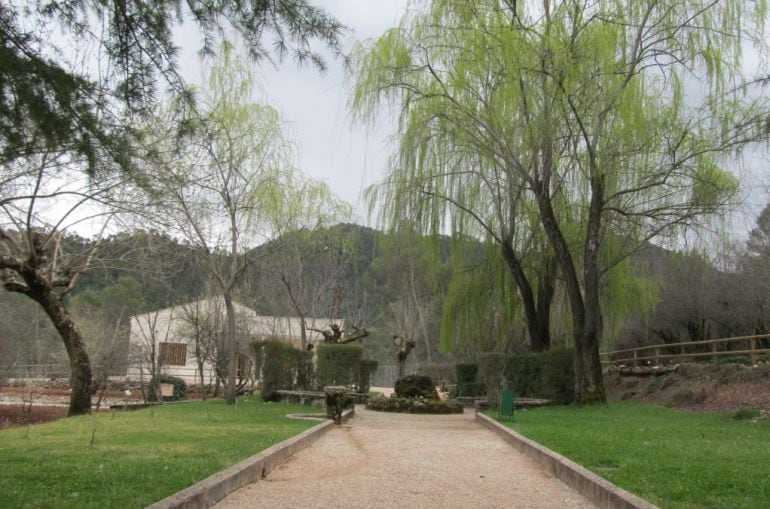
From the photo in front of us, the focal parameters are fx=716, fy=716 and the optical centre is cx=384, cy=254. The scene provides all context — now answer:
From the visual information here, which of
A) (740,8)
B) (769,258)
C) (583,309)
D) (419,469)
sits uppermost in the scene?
(740,8)

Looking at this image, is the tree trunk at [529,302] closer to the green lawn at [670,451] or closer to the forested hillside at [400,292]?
the forested hillside at [400,292]

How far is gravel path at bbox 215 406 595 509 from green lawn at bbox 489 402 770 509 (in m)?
0.63

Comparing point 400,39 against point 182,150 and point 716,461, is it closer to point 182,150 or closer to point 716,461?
point 182,150

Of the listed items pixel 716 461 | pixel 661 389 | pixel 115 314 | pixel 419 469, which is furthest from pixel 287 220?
pixel 115 314

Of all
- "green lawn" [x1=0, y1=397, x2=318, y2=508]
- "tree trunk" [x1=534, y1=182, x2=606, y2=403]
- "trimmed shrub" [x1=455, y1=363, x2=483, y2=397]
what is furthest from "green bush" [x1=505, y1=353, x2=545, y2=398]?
"green lawn" [x1=0, y1=397, x2=318, y2=508]

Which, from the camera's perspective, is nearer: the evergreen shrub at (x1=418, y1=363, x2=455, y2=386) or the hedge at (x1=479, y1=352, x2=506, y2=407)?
the hedge at (x1=479, y1=352, x2=506, y2=407)

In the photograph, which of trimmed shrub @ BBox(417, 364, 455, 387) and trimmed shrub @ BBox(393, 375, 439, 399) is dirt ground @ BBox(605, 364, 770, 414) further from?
trimmed shrub @ BBox(417, 364, 455, 387)

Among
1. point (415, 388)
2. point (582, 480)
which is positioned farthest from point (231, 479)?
point (415, 388)

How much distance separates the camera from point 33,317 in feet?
116

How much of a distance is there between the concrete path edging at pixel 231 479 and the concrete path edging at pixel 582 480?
10.6 ft

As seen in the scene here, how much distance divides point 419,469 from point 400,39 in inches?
495

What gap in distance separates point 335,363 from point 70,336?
916cm

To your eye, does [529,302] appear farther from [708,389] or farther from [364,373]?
[364,373]

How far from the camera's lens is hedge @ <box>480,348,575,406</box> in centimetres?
2045
